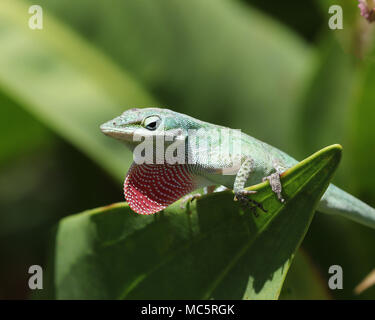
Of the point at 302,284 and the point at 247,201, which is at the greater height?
the point at 247,201

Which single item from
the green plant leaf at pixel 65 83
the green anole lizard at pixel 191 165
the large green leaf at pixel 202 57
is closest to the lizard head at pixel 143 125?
the green anole lizard at pixel 191 165

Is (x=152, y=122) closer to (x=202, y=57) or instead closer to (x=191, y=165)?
(x=191, y=165)

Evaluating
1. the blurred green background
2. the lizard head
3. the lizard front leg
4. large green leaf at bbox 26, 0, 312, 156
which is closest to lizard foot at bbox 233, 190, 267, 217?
the lizard front leg

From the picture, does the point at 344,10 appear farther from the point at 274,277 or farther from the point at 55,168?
the point at 55,168

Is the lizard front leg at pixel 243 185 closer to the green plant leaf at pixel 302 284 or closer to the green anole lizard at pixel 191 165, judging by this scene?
the green anole lizard at pixel 191 165

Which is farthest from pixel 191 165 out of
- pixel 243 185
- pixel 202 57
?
pixel 202 57

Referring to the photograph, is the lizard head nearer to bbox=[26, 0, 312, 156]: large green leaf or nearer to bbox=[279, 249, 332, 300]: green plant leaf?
bbox=[279, 249, 332, 300]: green plant leaf

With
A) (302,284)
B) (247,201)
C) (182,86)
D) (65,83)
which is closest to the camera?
(247,201)
